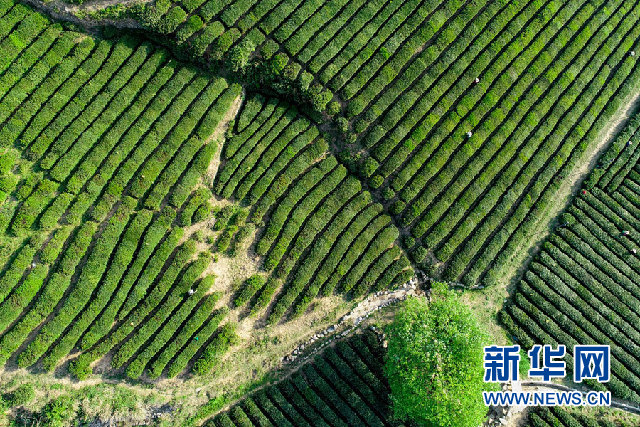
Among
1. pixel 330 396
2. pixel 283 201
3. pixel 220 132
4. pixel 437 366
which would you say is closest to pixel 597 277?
pixel 437 366

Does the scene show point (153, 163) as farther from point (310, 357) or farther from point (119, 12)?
point (310, 357)

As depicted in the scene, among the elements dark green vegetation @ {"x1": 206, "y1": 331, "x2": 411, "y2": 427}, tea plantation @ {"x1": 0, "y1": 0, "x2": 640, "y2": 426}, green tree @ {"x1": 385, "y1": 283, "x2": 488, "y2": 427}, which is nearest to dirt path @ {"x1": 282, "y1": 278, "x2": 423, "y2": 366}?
tea plantation @ {"x1": 0, "y1": 0, "x2": 640, "y2": 426}

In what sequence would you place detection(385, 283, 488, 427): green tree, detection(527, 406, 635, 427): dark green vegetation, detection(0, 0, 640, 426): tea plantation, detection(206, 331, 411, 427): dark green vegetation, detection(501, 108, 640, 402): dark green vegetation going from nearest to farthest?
1. detection(385, 283, 488, 427): green tree
2. detection(0, 0, 640, 426): tea plantation
3. detection(206, 331, 411, 427): dark green vegetation
4. detection(527, 406, 635, 427): dark green vegetation
5. detection(501, 108, 640, 402): dark green vegetation

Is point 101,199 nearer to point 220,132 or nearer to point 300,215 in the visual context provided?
point 220,132

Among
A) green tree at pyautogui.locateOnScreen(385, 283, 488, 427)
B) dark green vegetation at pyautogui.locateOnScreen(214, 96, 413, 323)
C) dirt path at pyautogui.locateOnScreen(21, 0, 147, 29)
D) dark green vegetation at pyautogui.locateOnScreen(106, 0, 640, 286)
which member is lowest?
green tree at pyautogui.locateOnScreen(385, 283, 488, 427)

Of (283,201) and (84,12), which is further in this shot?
(283,201)

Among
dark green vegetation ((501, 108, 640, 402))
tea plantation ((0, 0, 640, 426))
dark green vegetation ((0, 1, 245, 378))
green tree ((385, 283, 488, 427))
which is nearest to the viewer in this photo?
green tree ((385, 283, 488, 427))

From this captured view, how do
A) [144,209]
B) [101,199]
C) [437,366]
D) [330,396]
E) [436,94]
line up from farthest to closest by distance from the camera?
[436,94]
[330,396]
[144,209]
[101,199]
[437,366]

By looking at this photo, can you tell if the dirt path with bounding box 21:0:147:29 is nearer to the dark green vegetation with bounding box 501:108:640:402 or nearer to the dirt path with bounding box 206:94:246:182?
the dirt path with bounding box 206:94:246:182
